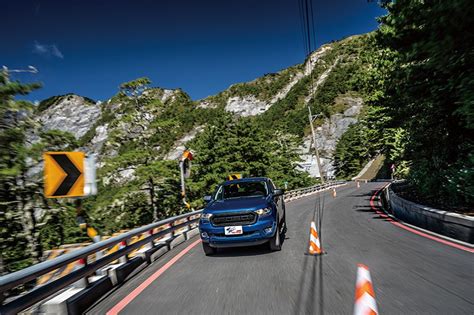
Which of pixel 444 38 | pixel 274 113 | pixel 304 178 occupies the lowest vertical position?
pixel 304 178

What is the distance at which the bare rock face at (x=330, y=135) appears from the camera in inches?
3927

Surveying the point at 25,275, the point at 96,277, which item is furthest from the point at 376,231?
the point at 25,275

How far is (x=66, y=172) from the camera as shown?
4.89m

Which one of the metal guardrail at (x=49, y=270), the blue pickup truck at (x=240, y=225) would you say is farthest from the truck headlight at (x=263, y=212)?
the metal guardrail at (x=49, y=270)

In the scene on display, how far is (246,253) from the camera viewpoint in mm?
7578

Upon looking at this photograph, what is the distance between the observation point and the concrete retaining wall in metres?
7.17

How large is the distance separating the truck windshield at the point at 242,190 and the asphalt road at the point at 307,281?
1.39 meters

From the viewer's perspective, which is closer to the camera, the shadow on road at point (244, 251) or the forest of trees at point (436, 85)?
the shadow on road at point (244, 251)

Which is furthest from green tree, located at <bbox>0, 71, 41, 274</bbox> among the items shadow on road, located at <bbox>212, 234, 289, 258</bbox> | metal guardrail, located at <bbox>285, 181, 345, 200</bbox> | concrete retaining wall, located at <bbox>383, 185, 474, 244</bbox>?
metal guardrail, located at <bbox>285, 181, 345, 200</bbox>

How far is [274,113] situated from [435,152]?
153m

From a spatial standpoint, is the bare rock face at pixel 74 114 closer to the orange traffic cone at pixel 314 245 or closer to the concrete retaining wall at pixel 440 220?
the concrete retaining wall at pixel 440 220

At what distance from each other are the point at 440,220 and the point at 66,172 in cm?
851

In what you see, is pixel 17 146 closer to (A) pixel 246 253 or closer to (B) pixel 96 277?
(B) pixel 96 277

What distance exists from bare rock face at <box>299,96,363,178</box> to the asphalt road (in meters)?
90.1
